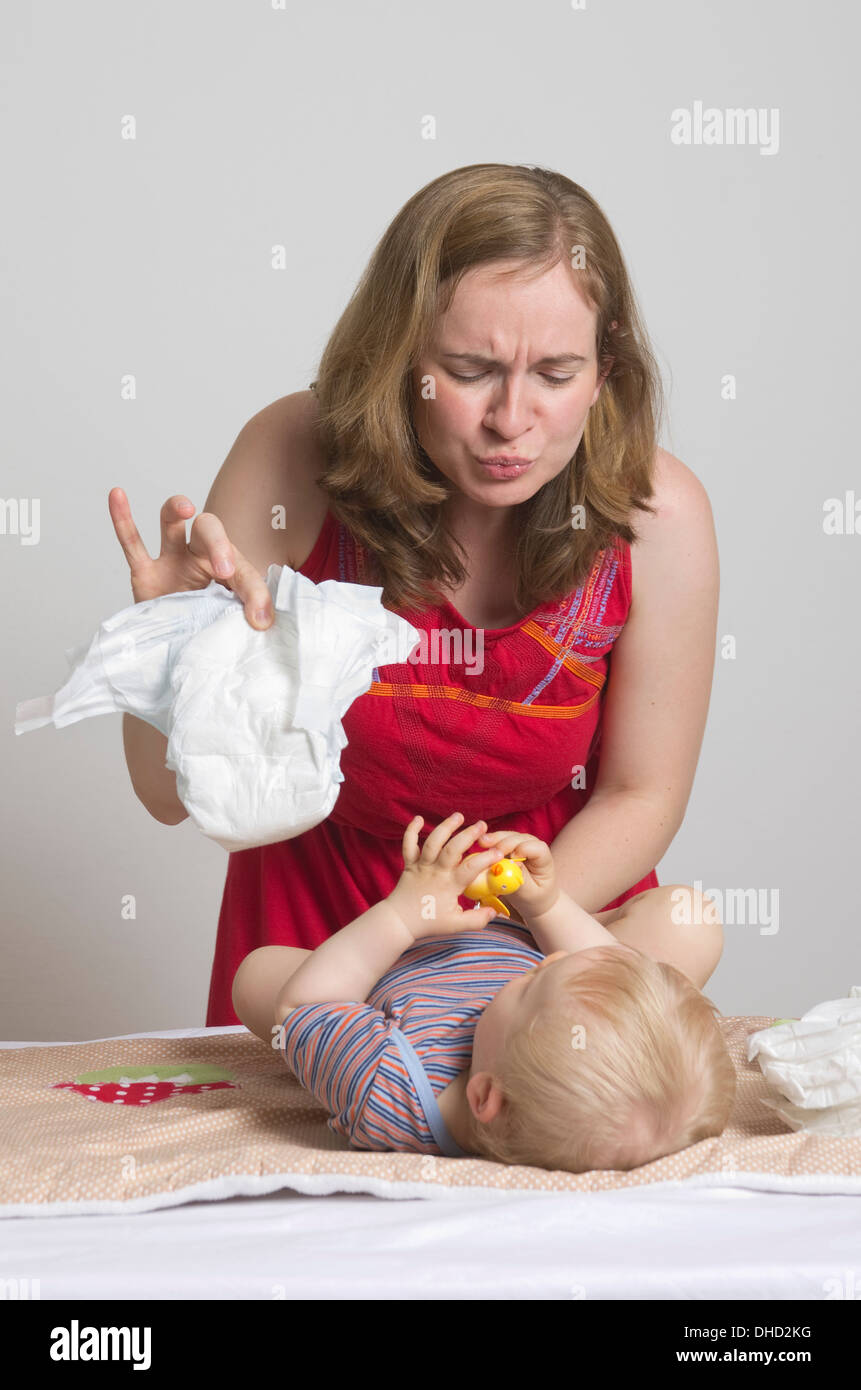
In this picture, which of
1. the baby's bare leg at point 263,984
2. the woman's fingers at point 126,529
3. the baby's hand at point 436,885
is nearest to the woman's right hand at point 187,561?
the woman's fingers at point 126,529

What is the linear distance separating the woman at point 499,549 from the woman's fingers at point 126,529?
0.03 meters

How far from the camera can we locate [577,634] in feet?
5.51

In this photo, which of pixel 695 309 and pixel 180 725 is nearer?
pixel 180 725

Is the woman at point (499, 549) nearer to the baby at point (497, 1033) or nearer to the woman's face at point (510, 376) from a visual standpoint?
the woman's face at point (510, 376)

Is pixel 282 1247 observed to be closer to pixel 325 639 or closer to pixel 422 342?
pixel 325 639

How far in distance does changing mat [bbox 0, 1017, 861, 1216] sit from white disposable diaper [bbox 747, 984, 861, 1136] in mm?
37

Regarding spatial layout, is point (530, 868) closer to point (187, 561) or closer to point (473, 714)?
point (473, 714)

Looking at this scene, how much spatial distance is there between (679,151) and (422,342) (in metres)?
1.63

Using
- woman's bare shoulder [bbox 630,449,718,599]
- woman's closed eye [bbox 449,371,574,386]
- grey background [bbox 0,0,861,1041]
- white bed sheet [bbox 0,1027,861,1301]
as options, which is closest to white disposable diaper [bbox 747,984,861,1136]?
white bed sheet [bbox 0,1027,861,1301]

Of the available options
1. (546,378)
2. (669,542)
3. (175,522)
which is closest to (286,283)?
(669,542)

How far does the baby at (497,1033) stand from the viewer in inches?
45.8

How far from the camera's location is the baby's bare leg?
57.0 inches
